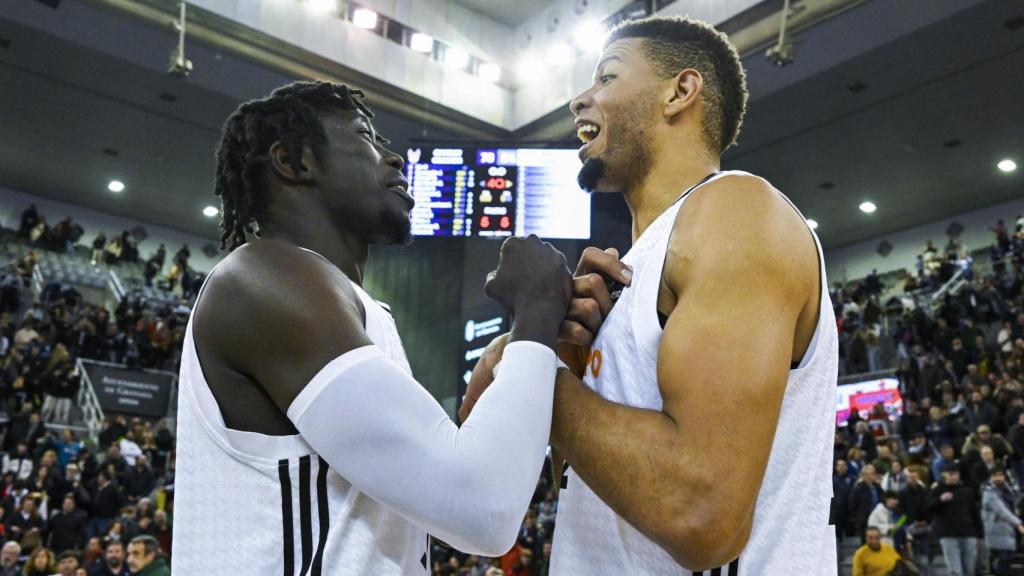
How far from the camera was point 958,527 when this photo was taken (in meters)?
9.77

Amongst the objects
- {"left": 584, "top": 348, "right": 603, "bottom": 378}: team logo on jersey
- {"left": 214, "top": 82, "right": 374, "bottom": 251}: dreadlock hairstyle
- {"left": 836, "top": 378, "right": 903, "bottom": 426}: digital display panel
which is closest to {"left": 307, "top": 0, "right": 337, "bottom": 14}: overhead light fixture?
{"left": 836, "top": 378, "right": 903, "bottom": 426}: digital display panel

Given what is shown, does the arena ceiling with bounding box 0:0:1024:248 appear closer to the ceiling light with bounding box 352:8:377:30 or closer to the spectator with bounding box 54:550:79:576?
the ceiling light with bounding box 352:8:377:30

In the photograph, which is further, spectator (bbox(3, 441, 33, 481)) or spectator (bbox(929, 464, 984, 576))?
spectator (bbox(3, 441, 33, 481))

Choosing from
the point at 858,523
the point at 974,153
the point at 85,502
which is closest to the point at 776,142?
the point at 974,153

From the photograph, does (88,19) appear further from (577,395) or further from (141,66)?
(577,395)

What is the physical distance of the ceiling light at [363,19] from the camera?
658 inches

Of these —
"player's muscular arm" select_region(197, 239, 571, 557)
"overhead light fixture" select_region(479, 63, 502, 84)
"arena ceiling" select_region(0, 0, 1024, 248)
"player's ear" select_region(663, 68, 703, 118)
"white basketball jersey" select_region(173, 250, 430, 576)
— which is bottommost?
"white basketball jersey" select_region(173, 250, 430, 576)

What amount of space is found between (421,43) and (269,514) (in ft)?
53.1

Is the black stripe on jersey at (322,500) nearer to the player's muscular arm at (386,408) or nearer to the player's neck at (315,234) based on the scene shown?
the player's muscular arm at (386,408)

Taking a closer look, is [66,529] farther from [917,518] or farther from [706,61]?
[706,61]

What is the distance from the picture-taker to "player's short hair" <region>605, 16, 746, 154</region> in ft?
7.93

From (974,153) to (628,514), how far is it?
20.2 meters

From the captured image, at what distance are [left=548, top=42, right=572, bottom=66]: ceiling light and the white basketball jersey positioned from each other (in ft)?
53.8

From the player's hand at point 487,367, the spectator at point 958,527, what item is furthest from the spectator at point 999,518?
the player's hand at point 487,367
